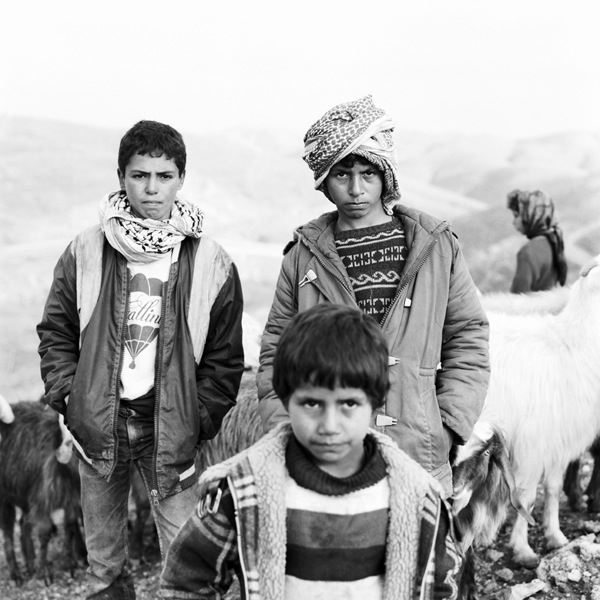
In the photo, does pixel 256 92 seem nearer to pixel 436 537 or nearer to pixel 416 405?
pixel 416 405

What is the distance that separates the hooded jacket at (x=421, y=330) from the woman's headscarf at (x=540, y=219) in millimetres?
3075

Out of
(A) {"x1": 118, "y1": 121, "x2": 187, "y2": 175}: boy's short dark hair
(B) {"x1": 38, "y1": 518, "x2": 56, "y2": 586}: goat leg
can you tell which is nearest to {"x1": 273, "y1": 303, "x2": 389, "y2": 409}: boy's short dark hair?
(A) {"x1": 118, "y1": 121, "x2": 187, "y2": 175}: boy's short dark hair

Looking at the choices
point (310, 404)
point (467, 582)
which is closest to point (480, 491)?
point (467, 582)

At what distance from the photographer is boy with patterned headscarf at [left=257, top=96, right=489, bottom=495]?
2484 mm

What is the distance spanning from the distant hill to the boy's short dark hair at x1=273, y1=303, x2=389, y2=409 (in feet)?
20.8

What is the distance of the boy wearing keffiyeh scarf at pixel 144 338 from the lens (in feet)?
9.10

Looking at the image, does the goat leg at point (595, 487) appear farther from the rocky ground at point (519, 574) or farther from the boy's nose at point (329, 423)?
the boy's nose at point (329, 423)

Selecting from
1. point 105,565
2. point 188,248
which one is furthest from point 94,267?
point 105,565

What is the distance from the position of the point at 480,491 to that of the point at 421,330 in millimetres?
1442

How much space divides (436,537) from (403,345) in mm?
740

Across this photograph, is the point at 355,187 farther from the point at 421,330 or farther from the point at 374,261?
the point at 421,330

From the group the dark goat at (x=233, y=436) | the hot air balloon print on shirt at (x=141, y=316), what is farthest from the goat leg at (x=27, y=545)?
the hot air balloon print on shirt at (x=141, y=316)

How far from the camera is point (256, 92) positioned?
9047 mm

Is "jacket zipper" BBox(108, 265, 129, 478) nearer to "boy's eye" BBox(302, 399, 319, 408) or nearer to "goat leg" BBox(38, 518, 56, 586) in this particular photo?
"boy's eye" BBox(302, 399, 319, 408)
